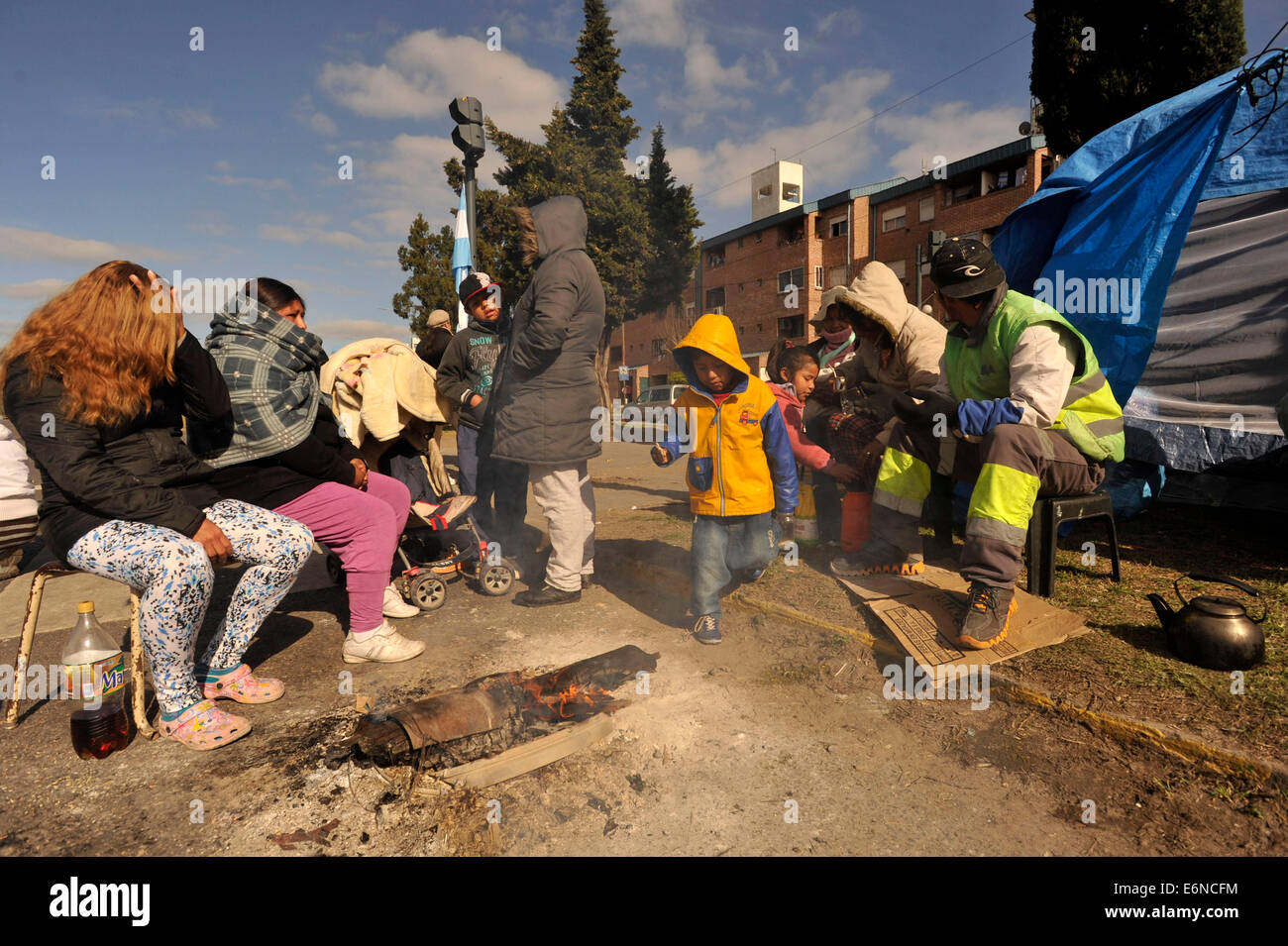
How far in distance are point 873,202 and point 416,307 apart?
76.4 feet

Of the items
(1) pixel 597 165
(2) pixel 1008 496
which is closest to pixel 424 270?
(1) pixel 597 165

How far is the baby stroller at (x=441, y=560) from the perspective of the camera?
4.51 metres

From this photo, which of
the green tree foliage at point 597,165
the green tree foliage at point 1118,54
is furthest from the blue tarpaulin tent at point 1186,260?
the green tree foliage at point 597,165

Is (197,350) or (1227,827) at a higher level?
(197,350)

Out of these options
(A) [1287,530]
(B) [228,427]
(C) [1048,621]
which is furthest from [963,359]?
(B) [228,427]

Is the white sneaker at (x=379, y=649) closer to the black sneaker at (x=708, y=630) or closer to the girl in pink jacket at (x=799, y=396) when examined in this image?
the black sneaker at (x=708, y=630)

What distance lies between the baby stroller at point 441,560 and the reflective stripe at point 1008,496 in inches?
124

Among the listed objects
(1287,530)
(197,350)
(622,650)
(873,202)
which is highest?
(873,202)

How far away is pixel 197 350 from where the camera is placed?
9.59 ft

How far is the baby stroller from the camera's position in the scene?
14.8 ft

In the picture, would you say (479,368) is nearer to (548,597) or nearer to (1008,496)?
(548,597)

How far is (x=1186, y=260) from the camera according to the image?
5840 mm

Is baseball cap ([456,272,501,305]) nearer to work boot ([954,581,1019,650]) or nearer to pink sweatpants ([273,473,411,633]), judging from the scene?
pink sweatpants ([273,473,411,633])
